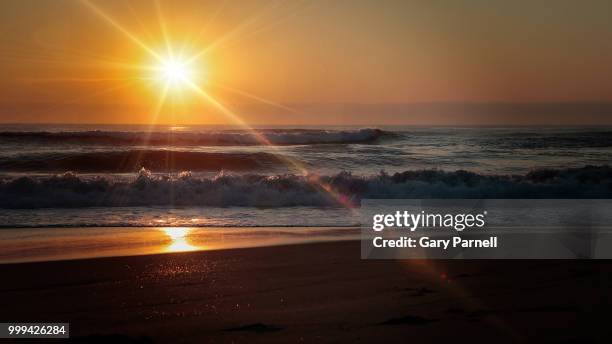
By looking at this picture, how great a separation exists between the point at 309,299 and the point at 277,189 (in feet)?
32.2

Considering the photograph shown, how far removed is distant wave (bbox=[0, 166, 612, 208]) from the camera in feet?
45.5

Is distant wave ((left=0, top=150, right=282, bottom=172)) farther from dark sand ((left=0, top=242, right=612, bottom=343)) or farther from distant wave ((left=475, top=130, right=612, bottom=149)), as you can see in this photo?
dark sand ((left=0, top=242, right=612, bottom=343))

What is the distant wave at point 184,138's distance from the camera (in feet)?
97.6

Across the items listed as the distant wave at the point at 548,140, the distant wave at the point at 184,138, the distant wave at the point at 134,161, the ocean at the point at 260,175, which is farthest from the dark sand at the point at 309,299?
the distant wave at the point at 184,138

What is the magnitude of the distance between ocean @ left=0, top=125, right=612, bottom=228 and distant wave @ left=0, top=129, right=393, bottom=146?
96mm

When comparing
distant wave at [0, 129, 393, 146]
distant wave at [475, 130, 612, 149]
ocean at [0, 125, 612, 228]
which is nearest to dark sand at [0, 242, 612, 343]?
ocean at [0, 125, 612, 228]

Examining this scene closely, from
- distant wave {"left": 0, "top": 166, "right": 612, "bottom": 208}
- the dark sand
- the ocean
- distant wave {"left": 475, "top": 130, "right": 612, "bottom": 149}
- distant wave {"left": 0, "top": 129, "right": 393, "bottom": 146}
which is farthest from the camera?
distant wave {"left": 0, "top": 129, "right": 393, "bottom": 146}

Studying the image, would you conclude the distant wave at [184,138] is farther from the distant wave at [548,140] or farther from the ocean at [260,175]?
the distant wave at [548,140]

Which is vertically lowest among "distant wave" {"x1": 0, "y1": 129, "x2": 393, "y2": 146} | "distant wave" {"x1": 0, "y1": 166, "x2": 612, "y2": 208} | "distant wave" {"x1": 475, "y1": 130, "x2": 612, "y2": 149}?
"distant wave" {"x1": 0, "y1": 166, "x2": 612, "y2": 208}

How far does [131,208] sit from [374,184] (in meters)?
6.09

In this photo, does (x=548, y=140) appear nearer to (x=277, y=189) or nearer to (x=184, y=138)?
(x=184, y=138)

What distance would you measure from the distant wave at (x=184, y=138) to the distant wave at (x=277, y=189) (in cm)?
1542

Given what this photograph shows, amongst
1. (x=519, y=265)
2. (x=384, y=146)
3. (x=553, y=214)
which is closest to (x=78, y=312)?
(x=519, y=265)

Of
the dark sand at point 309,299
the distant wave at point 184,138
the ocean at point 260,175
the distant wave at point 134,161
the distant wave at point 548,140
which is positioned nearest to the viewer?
the dark sand at point 309,299
